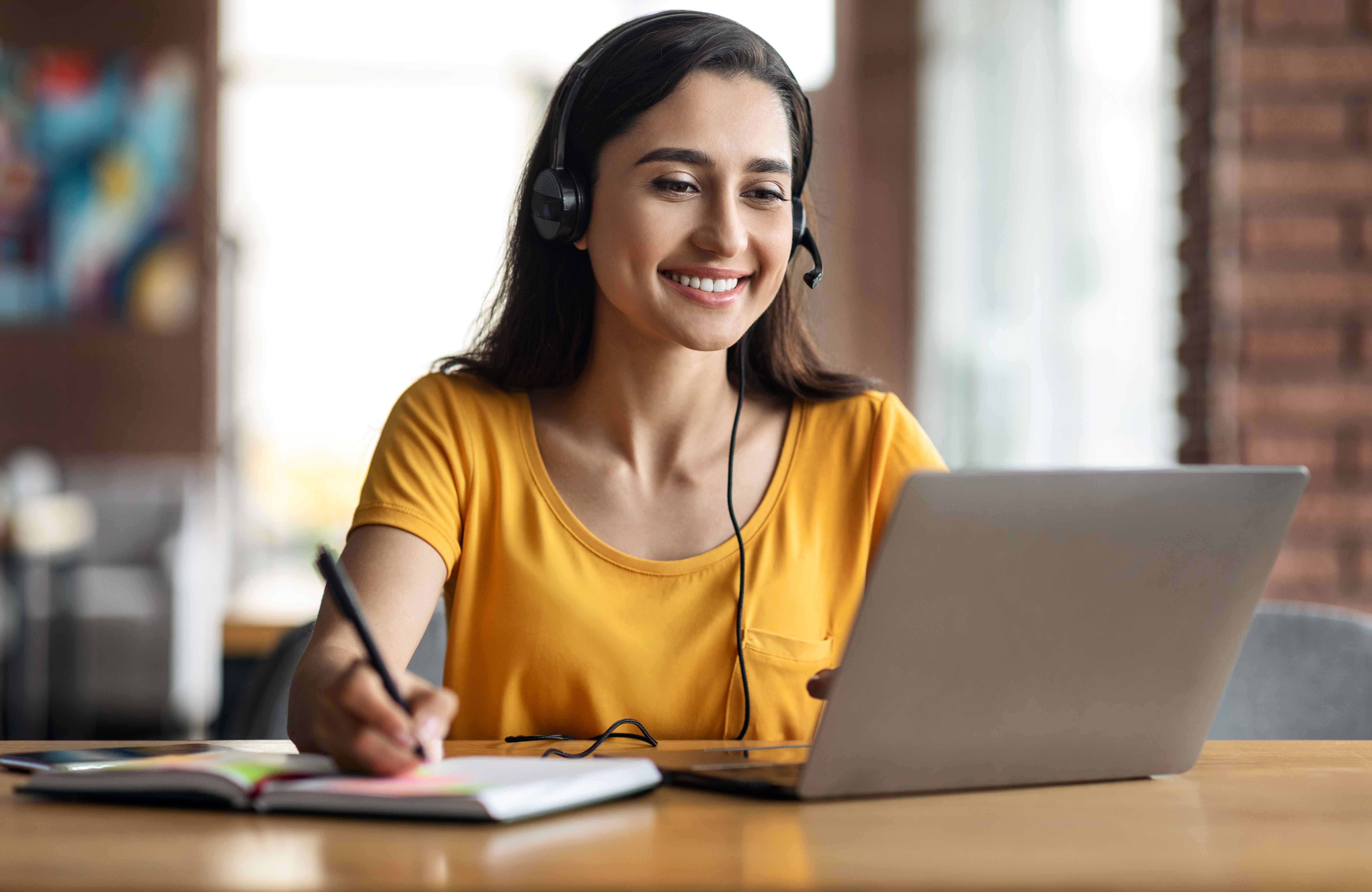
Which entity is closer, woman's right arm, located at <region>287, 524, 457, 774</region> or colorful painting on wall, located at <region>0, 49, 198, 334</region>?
woman's right arm, located at <region>287, 524, 457, 774</region>

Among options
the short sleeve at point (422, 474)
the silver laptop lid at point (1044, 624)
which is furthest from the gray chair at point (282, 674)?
the silver laptop lid at point (1044, 624)

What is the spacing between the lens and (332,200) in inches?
247

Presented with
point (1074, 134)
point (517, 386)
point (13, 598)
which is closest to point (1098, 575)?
point (517, 386)

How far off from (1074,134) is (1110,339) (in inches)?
20.4

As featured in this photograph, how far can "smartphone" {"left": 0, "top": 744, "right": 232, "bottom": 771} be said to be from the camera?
952mm

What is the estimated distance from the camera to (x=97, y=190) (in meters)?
6.15

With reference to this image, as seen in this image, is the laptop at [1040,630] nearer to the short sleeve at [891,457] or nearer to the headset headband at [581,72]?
the short sleeve at [891,457]

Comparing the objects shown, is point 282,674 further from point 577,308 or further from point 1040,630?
point 1040,630

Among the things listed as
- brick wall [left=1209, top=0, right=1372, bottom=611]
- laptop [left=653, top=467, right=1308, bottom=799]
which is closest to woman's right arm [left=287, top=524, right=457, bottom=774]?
laptop [left=653, top=467, right=1308, bottom=799]

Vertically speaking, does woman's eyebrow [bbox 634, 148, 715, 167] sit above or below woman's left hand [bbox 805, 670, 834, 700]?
above

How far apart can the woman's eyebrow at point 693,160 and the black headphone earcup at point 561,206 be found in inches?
3.1

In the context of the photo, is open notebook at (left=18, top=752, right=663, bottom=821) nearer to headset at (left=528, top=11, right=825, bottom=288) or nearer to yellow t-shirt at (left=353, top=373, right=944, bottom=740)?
yellow t-shirt at (left=353, top=373, right=944, bottom=740)

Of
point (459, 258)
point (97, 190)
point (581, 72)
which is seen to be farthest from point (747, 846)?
point (97, 190)

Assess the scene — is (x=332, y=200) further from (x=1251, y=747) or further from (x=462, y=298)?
Answer: (x=1251, y=747)
